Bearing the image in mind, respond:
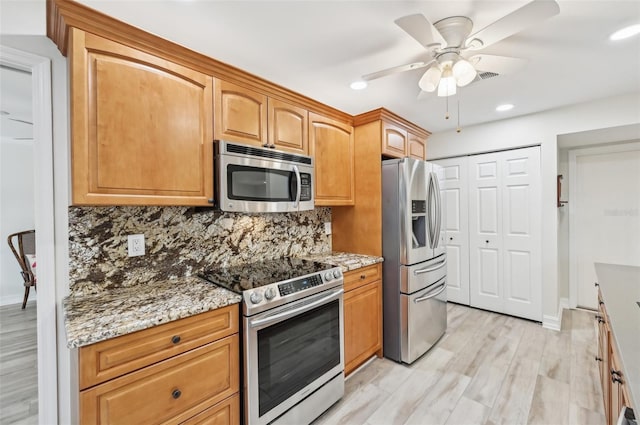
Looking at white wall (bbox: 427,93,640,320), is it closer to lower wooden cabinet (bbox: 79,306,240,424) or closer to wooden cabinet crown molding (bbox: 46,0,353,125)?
wooden cabinet crown molding (bbox: 46,0,353,125)

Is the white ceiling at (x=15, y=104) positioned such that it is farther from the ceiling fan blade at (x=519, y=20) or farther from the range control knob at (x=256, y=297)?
the ceiling fan blade at (x=519, y=20)

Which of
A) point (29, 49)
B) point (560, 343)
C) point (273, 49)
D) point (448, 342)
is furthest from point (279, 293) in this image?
point (560, 343)

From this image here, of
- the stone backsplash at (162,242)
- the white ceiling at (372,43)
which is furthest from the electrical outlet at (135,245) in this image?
the white ceiling at (372,43)

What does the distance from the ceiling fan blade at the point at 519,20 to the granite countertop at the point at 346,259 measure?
1.64 meters

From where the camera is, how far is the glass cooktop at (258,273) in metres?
1.62

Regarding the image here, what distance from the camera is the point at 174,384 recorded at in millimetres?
1248

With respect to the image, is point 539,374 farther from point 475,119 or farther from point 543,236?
point 475,119

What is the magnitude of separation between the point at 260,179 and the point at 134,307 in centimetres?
101

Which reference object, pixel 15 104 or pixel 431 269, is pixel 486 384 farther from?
pixel 15 104

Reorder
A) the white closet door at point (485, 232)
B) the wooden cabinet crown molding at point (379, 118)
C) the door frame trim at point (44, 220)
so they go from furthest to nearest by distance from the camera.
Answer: the white closet door at point (485, 232), the wooden cabinet crown molding at point (379, 118), the door frame trim at point (44, 220)

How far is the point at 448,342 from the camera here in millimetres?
2818

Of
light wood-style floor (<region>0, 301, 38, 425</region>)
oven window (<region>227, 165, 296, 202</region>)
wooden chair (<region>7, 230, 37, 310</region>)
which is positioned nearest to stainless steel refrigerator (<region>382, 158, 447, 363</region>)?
oven window (<region>227, 165, 296, 202</region>)

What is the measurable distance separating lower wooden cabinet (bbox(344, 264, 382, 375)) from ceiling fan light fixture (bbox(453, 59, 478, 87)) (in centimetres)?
152

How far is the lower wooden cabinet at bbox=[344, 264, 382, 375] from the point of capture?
7.21 feet
